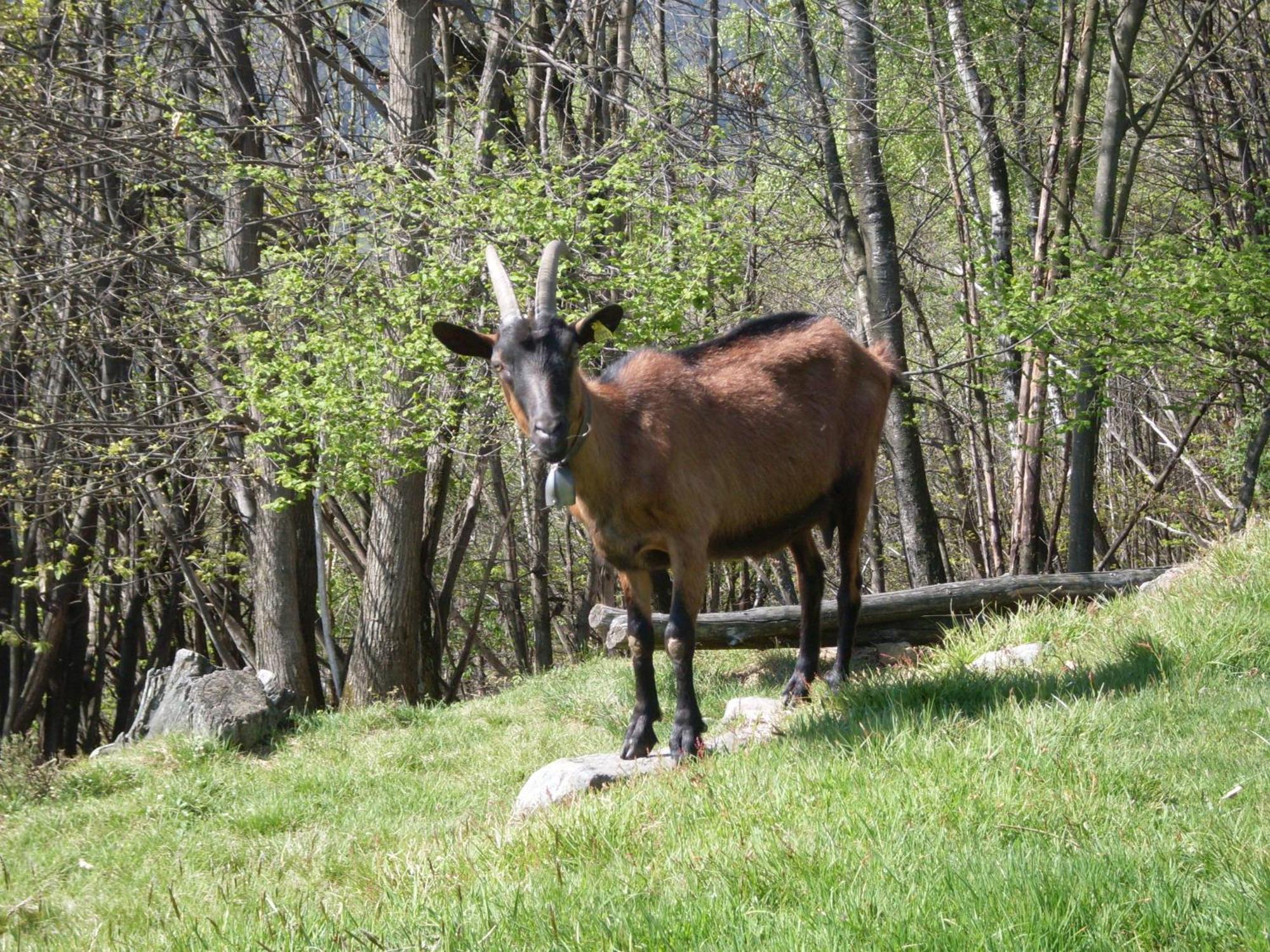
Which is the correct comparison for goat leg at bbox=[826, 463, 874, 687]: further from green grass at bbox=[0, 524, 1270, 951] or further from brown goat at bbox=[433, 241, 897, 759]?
green grass at bbox=[0, 524, 1270, 951]

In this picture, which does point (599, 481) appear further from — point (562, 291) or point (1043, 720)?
point (562, 291)

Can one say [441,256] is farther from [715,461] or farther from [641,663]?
[641,663]

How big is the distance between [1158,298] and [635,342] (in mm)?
4449

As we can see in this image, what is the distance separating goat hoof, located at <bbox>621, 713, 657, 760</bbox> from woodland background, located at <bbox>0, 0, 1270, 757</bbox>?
3850mm

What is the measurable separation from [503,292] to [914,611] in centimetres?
417

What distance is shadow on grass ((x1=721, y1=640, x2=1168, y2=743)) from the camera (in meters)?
4.80

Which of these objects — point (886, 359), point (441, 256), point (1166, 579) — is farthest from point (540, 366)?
point (1166, 579)

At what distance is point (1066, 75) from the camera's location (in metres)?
12.4

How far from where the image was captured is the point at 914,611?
27.5 feet

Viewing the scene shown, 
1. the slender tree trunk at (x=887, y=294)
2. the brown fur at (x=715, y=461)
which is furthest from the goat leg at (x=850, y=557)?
the slender tree trunk at (x=887, y=294)

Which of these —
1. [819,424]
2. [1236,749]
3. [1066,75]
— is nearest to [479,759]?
[819,424]

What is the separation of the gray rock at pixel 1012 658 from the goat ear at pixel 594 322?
2477 millimetres

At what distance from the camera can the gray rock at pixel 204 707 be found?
817cm

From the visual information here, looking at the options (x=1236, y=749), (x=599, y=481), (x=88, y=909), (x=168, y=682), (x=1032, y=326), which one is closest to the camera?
(x=1236, y=749)
